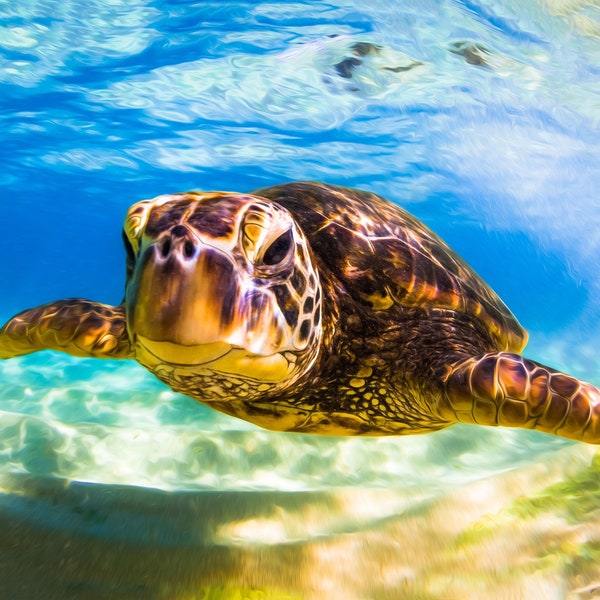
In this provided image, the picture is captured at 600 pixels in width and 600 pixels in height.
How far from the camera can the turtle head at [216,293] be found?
177 centimetres

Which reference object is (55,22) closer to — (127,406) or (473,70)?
(127,406)

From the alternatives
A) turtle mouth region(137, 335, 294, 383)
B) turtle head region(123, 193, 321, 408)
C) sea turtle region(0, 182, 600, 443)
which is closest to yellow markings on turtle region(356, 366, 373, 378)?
sea turtle region(0, 182, 600, 443)

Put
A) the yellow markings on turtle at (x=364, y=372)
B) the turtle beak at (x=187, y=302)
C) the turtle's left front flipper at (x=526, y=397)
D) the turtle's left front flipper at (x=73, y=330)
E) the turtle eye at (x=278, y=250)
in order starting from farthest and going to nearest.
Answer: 1. the turtle's left front flipper at (x=73, y=330)
2. the yellow markings on turtle at (x=364, y=372)
3. the turtle's left front flipper at (x=526, y=397)
4. the turtle eye at (x=278, y=250)
5. the turtle beak at (x=187, y=302)

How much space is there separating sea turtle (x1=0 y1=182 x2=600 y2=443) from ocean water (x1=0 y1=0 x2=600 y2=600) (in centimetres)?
69

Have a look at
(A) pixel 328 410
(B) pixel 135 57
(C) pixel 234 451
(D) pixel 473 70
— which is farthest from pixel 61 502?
(D) pixel 473 70

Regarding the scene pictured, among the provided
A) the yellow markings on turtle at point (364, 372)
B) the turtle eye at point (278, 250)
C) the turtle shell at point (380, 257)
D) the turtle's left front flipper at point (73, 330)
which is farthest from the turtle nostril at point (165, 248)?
the turtle's left front flipper at point (73, 330)

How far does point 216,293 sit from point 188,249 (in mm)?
190

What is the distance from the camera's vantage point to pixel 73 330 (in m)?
3.47

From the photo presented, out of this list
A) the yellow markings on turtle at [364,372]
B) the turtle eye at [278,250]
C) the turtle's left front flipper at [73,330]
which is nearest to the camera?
the turtle eye at [278,250]

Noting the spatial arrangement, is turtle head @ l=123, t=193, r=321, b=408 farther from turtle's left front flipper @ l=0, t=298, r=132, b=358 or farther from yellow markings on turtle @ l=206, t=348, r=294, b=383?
turtle's left front flipper @ l=0, t=298, r=132, b=358

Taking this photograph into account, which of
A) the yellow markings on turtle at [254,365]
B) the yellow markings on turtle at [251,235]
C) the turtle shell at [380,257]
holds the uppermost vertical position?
the yellow markings on turtle at [251,235]

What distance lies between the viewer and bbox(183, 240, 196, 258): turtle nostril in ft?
5.94

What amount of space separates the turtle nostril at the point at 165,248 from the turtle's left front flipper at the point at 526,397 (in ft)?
5.43

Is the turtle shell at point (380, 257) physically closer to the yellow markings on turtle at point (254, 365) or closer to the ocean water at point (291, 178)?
the yellow markings on turtle at point (254, 365)
